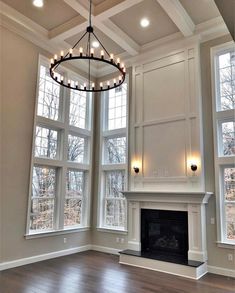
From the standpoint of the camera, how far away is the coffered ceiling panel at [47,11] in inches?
212

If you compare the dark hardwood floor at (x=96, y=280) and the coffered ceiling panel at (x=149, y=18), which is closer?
the dark hardwood floor at (x=96, y=280)

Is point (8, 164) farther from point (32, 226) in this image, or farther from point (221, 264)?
point (221, 264)

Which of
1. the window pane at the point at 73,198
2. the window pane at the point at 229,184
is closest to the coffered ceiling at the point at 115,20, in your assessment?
the window pane at the point at 229,184

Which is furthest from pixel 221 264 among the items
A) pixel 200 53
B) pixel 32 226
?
pixel 200 53

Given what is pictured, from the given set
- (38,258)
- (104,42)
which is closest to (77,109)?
(104,42)

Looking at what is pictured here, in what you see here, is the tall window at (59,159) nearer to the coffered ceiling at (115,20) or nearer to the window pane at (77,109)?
the window pane at (77,109)

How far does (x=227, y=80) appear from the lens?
19.4 ft

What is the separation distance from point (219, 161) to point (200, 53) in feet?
8.41

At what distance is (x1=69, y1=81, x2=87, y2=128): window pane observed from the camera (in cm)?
733

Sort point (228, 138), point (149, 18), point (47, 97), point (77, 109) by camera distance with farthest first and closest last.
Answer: point (77, 109) → point (47, 97) → point (149, 18) → point (228, 138)

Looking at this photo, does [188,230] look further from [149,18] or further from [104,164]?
[149,18]

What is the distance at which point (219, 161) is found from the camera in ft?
18.5

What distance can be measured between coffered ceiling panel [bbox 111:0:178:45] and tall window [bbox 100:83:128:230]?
4.81 feet

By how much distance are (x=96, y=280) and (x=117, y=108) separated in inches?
179
